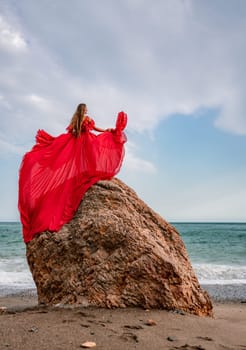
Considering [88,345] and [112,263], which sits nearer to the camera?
[88,345]

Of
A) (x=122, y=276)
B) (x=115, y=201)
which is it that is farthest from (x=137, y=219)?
(x=122, y=276)

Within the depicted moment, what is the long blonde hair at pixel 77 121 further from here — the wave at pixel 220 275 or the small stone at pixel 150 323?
the wave at pixel 220 275

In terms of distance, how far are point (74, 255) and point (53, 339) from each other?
1.39 m

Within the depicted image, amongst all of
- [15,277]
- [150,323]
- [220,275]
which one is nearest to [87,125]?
[150,323]

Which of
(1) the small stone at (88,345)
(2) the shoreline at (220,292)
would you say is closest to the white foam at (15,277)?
(2) the shoreline at (220,292)

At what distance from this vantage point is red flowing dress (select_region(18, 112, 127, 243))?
479 cm

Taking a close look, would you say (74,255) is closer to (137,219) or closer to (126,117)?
(137,219)

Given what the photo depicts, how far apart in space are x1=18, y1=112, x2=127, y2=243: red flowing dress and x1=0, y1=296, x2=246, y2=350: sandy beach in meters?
1.18

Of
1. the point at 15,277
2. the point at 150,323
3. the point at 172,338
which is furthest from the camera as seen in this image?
the point at 15,277

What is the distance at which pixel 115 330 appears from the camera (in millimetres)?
3275

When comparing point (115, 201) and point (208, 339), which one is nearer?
point (208, 339)

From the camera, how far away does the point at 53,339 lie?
117 inches

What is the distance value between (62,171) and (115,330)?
2.52m

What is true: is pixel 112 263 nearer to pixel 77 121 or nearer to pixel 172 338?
pixel 172 338
